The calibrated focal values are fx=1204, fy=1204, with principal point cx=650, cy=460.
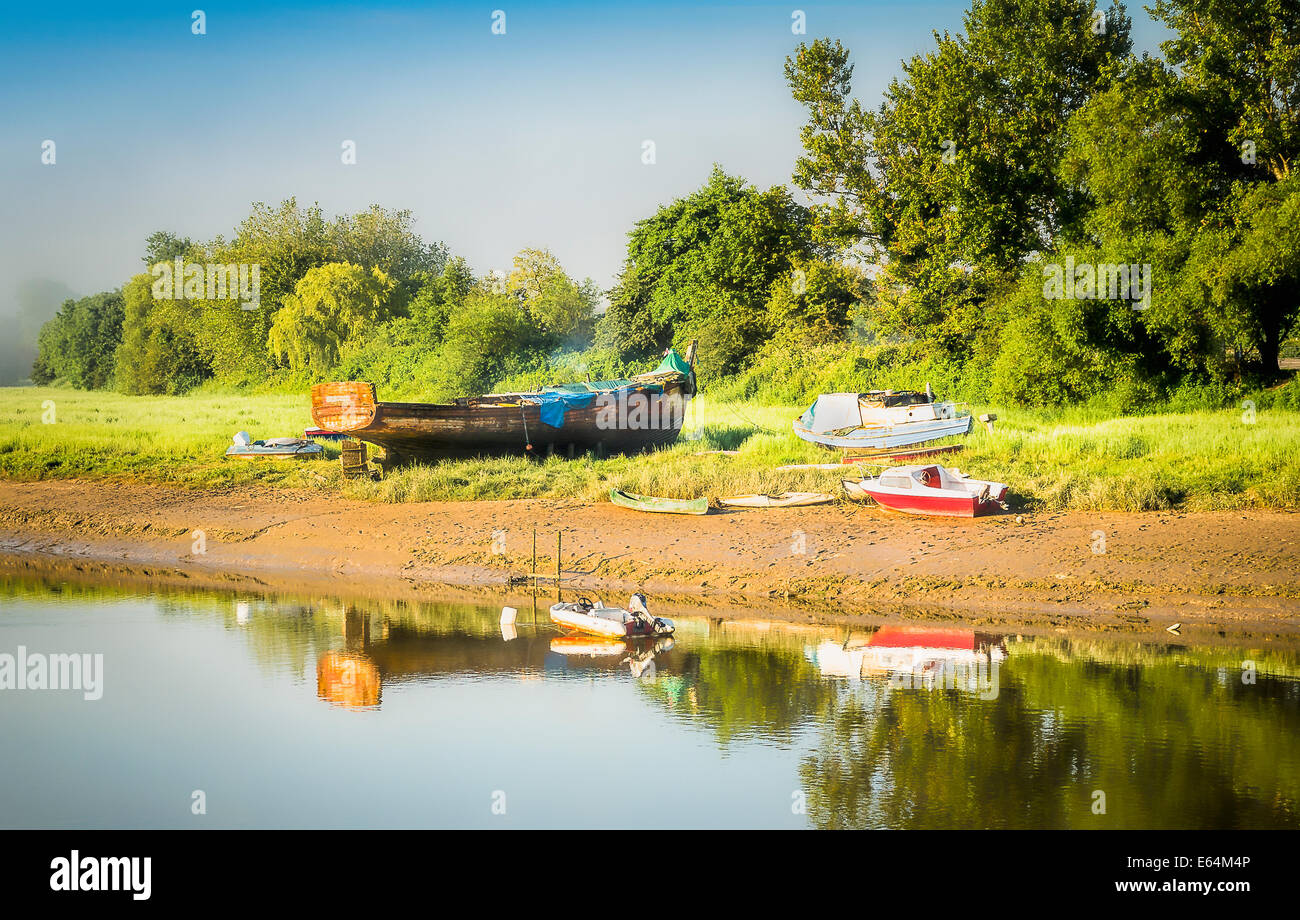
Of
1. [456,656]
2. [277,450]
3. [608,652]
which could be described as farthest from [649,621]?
[277,450]

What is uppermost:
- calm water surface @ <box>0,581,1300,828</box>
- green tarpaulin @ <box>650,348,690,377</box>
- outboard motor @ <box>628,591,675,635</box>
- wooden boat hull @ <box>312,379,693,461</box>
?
green tarpaulin @ <box>650,348,690,377</box>

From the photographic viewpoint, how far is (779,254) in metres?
48.2

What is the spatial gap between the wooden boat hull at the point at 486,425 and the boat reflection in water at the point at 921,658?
42.5 feet

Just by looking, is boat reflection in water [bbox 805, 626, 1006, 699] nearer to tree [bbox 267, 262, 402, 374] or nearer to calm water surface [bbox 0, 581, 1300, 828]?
calm water surface [bbox 0, 581, 1300, 828]

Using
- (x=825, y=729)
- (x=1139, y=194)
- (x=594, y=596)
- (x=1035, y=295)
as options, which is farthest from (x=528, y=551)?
(x=1139, y=194)

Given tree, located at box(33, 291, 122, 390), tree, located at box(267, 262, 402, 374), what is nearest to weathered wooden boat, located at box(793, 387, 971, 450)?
tree, located at box(267, 262, 402, 374)

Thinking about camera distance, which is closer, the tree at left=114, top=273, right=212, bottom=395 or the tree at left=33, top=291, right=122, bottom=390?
the tree at left=114, top=273, right=212, bottom=395

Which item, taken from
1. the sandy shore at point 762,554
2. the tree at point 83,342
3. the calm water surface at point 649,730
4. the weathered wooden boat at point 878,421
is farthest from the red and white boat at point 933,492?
the tree at point 83,342

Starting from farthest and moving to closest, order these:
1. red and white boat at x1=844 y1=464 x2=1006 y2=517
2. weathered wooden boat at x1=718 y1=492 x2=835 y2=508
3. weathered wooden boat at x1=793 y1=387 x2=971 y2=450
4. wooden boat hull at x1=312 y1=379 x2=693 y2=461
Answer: weathered wooden boat at x1=793 y1=387 x2=971 y2=450 → wooden boat hull at x1=312 y1=379 x2=693 y2=461 → weathered wooden boat at x1=718 y1=492 x2=835 y2=508 → red and white boat at x1=844 y1=464 x2=1006 y2=517

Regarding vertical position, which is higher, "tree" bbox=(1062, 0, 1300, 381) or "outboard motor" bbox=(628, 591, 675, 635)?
"tree" bbox=(1062, 0, 1300, 381)

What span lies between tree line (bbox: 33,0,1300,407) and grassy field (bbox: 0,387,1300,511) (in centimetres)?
277

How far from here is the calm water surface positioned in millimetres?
12070

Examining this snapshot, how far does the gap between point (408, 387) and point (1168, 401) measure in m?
29.8

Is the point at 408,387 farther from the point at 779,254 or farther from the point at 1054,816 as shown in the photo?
the point at 1054,816
